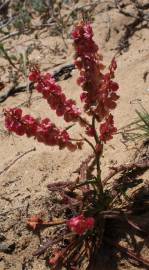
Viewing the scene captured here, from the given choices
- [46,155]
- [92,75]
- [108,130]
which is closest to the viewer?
[92,75]

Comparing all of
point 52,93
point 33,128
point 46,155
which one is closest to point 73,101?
point 52,93

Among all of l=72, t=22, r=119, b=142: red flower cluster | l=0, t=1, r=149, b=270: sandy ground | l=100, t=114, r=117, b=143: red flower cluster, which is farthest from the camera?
l=0, t=1, r=149, b=270: sandy ground

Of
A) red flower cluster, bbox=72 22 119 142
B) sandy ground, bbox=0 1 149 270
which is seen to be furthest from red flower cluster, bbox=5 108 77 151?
sandy ground, bbox=0 1 149 270

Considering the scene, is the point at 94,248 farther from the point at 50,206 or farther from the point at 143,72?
the point at 143,72

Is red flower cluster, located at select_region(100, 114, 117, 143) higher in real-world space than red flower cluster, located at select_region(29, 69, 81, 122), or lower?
lower

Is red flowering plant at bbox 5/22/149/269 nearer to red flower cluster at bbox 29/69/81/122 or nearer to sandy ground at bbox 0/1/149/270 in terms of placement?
red flower cluster at bbox 29/69/81/122

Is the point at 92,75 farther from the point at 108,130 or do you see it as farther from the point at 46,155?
the point at 46,155
